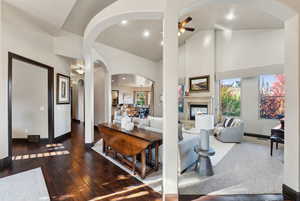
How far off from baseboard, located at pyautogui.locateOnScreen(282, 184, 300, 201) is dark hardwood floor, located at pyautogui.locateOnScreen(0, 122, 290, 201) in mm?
79

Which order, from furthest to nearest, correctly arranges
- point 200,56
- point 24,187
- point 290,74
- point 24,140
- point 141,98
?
point 141,98 < point 200,56 < point 24,140 < point 24,187 < point 290,74

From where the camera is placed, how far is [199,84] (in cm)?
634

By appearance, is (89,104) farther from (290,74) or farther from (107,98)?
(290,74)

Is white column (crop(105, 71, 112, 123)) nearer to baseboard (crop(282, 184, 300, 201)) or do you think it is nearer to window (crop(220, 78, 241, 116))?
window (crop(220, 78, 241, 116))

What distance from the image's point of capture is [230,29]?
558 cm

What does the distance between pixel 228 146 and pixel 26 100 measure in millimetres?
5987

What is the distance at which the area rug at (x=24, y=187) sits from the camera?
1.96 metres

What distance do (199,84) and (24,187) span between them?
600cm

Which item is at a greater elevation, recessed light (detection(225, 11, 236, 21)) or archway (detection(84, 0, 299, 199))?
recessed light (detection(225, 11, 236, 21))

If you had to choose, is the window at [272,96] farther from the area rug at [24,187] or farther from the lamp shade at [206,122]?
the area rug at [24,187]

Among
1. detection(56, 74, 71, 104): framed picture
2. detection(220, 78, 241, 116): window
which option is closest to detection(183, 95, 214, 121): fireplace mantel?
detection(220, 78, 241, 116): window

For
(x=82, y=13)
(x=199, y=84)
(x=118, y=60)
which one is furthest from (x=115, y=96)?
(x=82, y=13)

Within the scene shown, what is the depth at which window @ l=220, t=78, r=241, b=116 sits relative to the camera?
580cm

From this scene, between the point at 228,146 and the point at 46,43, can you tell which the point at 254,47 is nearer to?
the point at 228,146
